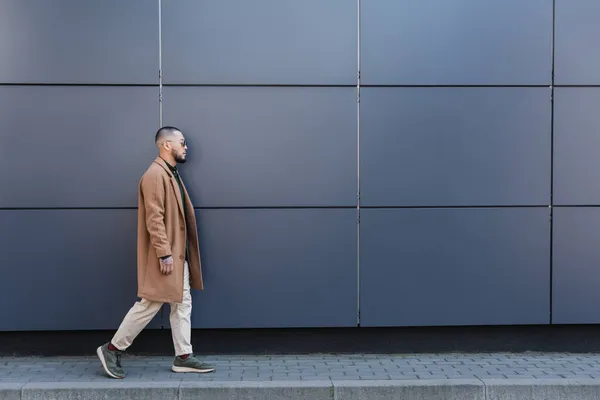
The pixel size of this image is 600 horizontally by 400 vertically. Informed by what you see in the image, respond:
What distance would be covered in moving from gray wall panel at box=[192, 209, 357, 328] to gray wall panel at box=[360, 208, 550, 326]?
23 centimetres

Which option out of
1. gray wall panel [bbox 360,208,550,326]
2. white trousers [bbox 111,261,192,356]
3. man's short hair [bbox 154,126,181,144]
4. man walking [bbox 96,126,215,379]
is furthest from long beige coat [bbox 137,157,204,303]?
gray wall panel [bbox 360,208,550,326]

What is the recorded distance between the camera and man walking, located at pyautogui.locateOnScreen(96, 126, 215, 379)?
5.53 m

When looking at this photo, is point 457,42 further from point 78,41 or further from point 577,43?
point 78,41

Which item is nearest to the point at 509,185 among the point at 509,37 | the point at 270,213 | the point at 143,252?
the point at 509,37

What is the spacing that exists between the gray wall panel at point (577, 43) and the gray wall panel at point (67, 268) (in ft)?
14.2

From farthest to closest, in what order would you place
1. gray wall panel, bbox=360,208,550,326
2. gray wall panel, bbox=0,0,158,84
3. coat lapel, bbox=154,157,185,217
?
gray wall panel, bbox=360,208,550,326 < gray wall panel, bbox=0,0,158,84 < coat lapel, bbox=154,157,185,217

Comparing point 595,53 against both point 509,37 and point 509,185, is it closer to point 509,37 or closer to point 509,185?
point 509,37

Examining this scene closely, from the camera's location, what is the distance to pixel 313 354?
650 centimetres

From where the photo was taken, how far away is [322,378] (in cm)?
557

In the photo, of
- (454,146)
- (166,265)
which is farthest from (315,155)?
(166,265)

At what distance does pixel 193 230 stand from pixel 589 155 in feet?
12.5

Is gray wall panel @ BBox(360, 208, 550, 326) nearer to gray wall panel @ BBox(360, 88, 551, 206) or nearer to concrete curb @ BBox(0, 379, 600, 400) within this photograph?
gray wall panel @ BBox(360, 88, 551, 206)

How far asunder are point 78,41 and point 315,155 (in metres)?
2.43

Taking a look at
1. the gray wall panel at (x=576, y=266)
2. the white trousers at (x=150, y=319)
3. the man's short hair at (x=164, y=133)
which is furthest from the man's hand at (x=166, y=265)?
the gray wall panel at (x=576, y=266)
